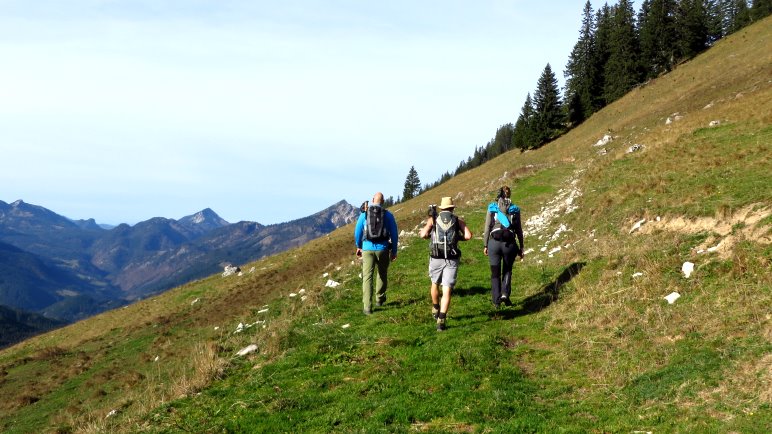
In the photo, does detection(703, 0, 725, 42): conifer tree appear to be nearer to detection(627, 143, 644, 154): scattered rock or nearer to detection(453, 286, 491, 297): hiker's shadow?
detection(627, 143, 644, 154): scattered rock

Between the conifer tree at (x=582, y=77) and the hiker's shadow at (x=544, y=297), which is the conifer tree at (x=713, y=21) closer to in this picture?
the conifer tree at (x=582, y=77)

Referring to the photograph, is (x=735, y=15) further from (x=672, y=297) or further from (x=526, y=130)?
(x=672, y=297)

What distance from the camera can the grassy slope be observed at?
681cm

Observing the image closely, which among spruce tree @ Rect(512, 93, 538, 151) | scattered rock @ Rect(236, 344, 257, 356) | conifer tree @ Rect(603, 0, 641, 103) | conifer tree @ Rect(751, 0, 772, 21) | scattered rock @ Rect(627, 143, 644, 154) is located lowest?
A: scattered rock @ Rect(236, 344, 257, 356)

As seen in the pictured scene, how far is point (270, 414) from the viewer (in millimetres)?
7859

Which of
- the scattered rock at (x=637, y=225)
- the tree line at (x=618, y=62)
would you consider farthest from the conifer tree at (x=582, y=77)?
the scattered rock at (x=637, y=225)

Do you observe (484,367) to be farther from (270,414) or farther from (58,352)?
(58,352)

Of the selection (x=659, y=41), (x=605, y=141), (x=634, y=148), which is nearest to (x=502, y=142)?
(x=659, y=41)

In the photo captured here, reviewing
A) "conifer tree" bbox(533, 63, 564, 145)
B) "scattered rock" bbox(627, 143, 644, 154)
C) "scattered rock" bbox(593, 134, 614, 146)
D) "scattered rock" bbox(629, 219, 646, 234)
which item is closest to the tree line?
"conifer tree" bbox(533, 63, 564, 145)

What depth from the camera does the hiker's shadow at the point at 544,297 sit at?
479 inches

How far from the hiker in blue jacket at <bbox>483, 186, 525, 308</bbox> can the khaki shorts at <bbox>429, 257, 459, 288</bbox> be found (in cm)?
145

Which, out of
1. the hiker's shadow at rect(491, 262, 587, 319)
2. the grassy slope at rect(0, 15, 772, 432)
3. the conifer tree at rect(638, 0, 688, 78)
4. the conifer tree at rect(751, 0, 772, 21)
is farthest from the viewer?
the conifer tree at rect(751, 0, 772, 21)

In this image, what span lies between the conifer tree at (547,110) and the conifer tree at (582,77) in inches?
198

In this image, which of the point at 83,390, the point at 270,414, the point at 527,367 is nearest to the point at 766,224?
the point at 527,367
